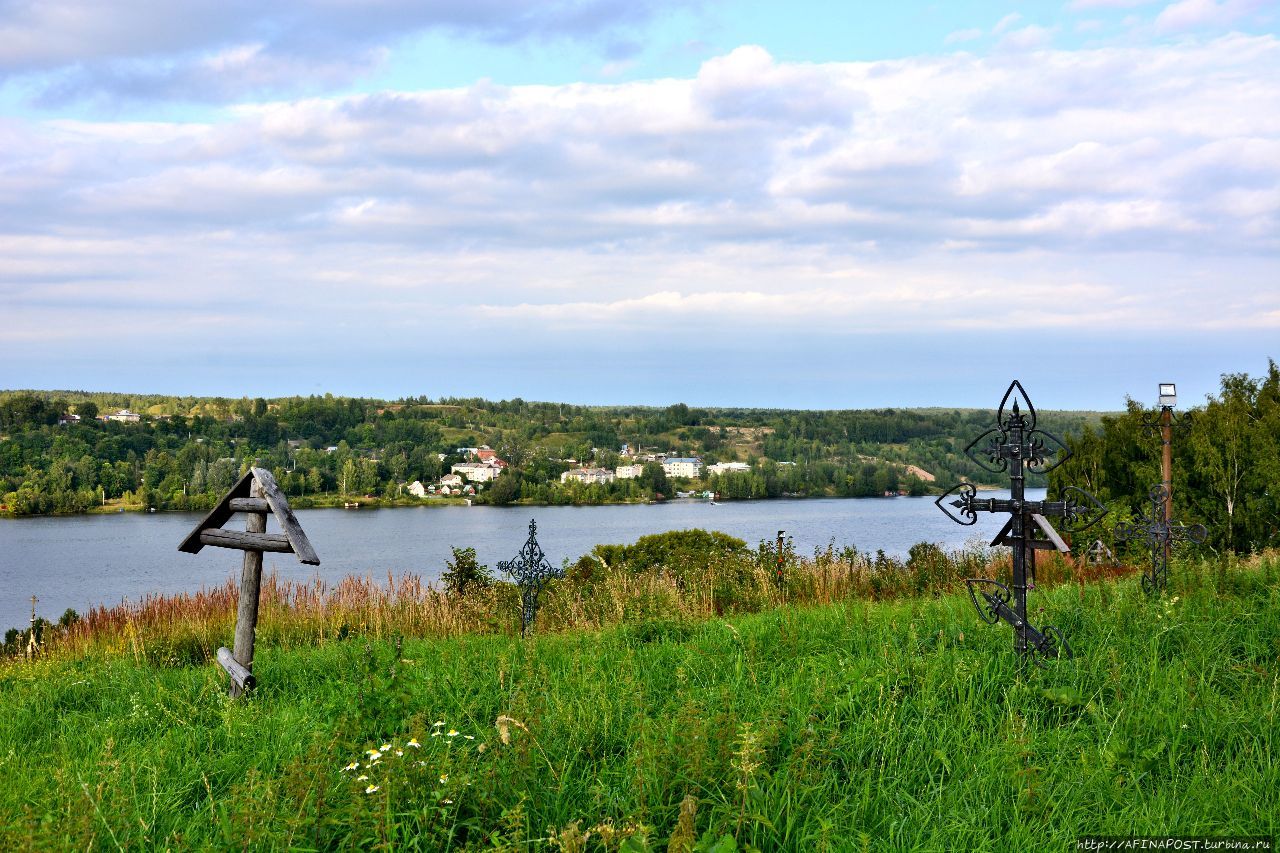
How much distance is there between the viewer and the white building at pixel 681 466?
8129cm

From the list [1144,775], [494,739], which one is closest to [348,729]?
[494,739]

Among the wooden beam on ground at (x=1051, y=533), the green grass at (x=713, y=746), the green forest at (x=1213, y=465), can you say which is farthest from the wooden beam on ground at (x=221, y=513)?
the green forest at (x=1213, y=465)

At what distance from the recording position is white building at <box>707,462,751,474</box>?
7944 centimetres

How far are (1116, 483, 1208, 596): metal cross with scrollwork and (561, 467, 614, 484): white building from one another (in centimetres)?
6514

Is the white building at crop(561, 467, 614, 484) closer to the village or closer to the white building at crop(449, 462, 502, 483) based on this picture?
the village

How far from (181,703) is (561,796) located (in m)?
2.88

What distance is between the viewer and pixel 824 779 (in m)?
3.53

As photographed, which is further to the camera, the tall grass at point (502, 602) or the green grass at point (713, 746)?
the tall grass at point (502, 602)

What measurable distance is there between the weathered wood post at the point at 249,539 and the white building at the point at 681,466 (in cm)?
7353

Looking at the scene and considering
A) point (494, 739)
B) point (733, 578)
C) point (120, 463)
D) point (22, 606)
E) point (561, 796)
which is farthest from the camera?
point (120, 463)

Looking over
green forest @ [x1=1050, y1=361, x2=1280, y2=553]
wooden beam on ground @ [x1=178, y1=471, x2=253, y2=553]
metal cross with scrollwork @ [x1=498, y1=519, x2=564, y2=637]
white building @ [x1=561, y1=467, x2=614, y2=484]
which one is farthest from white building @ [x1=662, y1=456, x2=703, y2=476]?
wooden beam on ground @ [x1=178, y1=471, x2=253, y2=553]

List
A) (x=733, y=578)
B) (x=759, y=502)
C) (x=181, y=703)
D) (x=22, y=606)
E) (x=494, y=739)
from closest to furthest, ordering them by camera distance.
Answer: (x=494, y=739)
(x=181, y=703)
(x=733, y=578)
(x=22, y=606)
(x=759, y=502)

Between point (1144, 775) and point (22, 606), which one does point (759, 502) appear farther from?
point (1144, 775)

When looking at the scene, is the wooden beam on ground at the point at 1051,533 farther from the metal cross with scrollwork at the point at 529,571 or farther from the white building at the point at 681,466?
the white building at the point at 681,466
